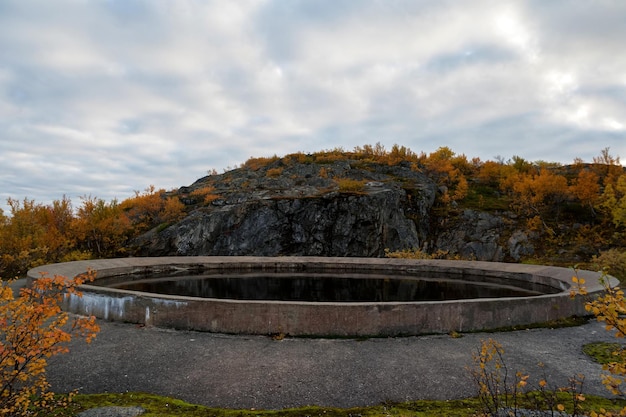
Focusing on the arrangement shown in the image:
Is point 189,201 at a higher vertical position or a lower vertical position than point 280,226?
higher

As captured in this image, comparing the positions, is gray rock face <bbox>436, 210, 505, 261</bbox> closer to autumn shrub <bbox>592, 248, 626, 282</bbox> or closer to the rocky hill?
the rocky hill

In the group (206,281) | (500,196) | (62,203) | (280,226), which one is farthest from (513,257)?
(62,203)

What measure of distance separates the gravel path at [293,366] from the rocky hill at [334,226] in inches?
988

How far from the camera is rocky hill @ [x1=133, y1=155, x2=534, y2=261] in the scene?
111 feet

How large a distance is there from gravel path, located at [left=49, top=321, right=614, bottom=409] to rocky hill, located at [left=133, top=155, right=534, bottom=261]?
25.1 metres

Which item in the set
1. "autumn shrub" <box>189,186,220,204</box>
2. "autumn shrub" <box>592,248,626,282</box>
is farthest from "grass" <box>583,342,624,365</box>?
"autumn shrub" <box>189,186,220,204</box>

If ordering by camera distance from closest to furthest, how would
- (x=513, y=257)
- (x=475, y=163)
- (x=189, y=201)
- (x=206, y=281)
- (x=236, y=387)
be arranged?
1. (x=236, y=387)
2. (x=206, y=281)
3. (x=513, y=257)
4. (x=189, y=201)
5. (x=475, y=163)

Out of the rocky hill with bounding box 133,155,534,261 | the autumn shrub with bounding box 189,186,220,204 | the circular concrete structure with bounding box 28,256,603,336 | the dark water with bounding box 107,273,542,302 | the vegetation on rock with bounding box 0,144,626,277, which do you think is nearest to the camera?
the circular concrete structure with bounding box 28,256,603,336

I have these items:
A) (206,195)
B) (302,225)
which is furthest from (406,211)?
(206,195)

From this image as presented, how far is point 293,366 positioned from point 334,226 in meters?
28.8

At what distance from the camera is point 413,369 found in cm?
707

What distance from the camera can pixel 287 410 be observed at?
5.48m

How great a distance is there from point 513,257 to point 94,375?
34.5 m

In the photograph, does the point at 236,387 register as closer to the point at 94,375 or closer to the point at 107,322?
the point at 94,375
